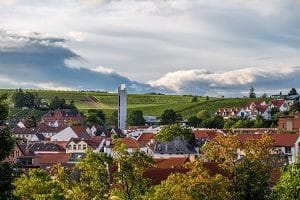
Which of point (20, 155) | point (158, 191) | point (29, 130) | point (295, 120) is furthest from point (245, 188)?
point (29, 130)

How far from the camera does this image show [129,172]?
44.1m

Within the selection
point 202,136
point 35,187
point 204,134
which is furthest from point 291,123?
point 35,187

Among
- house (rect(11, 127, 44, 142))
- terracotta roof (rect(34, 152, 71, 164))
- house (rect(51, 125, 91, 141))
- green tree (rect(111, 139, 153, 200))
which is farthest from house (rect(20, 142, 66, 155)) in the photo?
green tree (rect(111, 139, 153, 200))

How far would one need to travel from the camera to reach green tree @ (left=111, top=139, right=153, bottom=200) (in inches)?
1726

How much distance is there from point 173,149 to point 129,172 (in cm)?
7905

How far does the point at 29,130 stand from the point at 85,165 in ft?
506

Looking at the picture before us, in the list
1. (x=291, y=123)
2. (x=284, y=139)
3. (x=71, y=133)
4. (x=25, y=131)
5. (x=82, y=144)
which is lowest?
(x=82, y=144)

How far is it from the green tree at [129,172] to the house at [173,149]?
75.4m

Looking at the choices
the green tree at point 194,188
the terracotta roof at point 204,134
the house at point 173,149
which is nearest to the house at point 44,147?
the terracotta roof at point 204,134

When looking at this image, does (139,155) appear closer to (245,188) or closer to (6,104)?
(245,188)

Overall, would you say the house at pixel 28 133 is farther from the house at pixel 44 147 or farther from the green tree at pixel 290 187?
the green tree at pixel 290 187

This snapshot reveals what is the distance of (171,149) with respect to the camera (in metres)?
123

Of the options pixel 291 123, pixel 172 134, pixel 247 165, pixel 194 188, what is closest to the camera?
pixel 194 188

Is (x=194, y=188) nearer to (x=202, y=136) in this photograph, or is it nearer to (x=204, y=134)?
(x=202, y=136)
